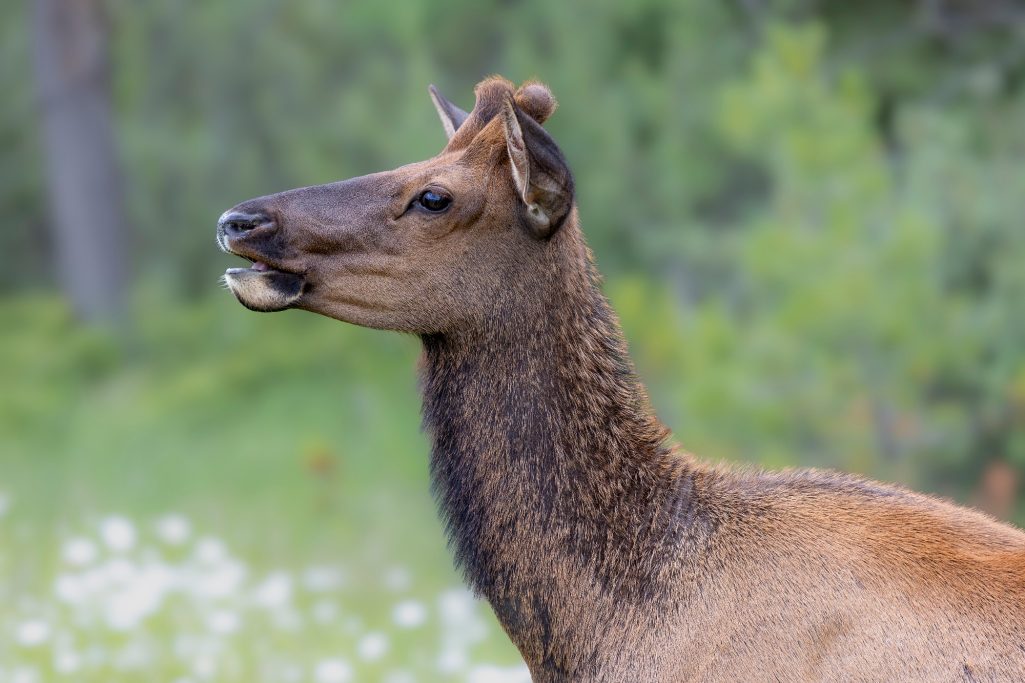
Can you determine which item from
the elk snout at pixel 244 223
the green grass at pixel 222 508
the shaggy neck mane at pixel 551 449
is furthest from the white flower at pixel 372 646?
the elk snout at pixel 244 223

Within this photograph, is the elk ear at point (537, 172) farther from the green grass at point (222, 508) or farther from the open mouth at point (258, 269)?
the green grass at point (222, 508)

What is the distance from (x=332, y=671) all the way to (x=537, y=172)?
3.14 metres

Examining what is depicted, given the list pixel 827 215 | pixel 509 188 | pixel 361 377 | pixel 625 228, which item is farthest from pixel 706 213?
pixel 509 188

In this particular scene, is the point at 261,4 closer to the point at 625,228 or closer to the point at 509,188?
the point at 625,228

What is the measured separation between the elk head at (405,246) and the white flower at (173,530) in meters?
3.33

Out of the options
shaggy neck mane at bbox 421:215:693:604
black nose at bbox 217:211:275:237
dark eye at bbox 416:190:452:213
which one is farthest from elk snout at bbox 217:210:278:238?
shaggy neck mane at bbox 421:215:693:604

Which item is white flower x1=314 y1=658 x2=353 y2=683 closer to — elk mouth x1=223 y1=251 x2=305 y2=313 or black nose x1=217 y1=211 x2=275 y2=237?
elk mouth x1=223 y1=251 x2=305 y2=313

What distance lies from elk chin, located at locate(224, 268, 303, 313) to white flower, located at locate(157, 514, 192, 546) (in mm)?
3298

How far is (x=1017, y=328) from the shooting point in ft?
28.1

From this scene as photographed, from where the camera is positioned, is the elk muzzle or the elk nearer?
the elk

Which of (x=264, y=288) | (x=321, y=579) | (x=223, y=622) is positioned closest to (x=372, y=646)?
(x=223, y=622)

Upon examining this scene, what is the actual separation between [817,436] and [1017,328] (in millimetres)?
1363

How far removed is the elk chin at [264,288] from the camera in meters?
3.91

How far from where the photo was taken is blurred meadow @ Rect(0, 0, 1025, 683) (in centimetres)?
789
